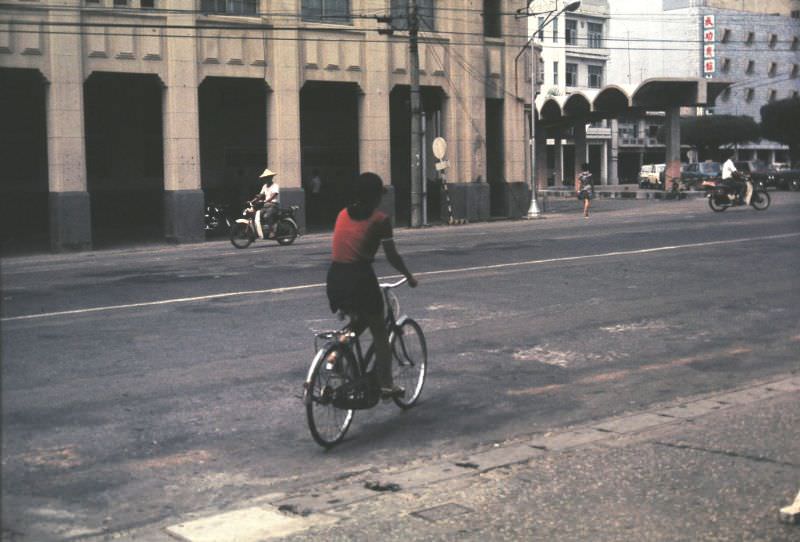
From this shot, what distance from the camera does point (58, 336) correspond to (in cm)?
1121

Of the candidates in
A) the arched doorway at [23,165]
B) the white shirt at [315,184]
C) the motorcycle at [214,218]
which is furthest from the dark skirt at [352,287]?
the white shirt at [315,184]

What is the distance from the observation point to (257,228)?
82.8 feet

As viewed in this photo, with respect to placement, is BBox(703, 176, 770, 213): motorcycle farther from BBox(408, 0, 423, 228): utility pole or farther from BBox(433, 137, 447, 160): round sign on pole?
BBox(408, 0, 423, 228): utility pole

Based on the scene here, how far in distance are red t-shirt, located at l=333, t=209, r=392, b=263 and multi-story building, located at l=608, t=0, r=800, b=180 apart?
3352 inches

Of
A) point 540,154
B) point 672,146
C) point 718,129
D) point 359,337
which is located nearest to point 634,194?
point 672,146

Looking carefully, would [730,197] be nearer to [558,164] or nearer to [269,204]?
→ [269,204]

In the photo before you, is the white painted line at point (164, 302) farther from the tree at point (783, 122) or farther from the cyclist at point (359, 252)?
the tree at point (783, 122)

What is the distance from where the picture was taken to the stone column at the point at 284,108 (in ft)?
104

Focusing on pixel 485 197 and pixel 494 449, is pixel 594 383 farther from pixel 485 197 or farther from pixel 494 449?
pixel 485 197

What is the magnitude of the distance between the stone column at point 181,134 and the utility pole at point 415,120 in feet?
22.9

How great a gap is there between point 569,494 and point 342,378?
179cm

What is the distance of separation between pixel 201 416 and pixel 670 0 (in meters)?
95.7

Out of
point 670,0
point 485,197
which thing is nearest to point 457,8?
point 485,197

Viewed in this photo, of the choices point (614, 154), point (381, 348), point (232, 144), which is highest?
point (614, 154)
